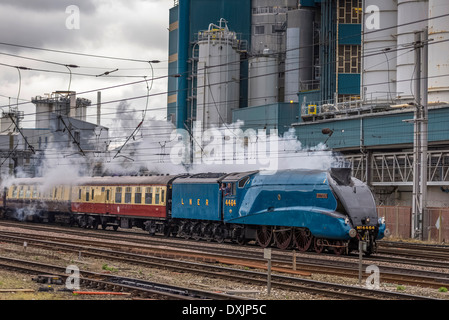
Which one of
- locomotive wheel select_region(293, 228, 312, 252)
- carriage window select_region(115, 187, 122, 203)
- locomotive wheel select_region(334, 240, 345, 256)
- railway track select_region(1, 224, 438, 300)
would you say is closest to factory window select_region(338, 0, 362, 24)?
carriage window select_region(115, 187, 122, 203)

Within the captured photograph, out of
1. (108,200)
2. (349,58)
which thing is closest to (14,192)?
(108,200)

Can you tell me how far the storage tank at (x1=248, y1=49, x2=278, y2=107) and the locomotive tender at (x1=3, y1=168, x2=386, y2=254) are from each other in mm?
36573

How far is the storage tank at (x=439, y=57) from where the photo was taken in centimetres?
5550

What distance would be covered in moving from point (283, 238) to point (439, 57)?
3088cm

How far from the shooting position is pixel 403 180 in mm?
56719

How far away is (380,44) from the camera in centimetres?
6719

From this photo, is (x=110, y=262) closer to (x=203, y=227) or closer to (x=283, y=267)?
(x=283, y=267)

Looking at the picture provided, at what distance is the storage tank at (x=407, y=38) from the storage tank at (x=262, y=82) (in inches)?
924

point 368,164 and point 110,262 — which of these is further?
point 368,164

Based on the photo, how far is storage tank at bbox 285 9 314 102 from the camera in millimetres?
79750

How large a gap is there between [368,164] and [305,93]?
16217mm

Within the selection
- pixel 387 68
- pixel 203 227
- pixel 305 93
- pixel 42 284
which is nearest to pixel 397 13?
Result: pixel 387 68

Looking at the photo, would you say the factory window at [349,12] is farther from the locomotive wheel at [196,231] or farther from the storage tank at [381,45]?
the locomotive wheel at [196,231]

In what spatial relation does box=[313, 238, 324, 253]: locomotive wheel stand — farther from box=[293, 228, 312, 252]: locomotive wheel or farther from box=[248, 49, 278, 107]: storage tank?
box=[248, 49, 278, 107]: storage tank
